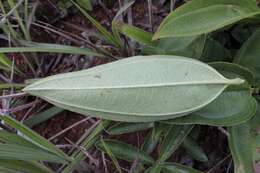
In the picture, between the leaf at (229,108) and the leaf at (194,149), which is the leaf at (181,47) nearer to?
the leaf at (229,108)

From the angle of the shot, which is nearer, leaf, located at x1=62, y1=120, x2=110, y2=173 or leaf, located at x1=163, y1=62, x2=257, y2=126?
leaf, located at x1=163, y1=62, x2=257, y2=126

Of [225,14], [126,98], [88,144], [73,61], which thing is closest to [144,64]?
[126,98]

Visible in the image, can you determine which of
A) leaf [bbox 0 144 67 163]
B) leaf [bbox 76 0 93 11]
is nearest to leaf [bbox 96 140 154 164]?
leaf [bbox 0 144 67 163]

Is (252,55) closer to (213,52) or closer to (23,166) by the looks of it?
(213,52)

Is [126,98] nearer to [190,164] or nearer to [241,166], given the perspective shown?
[241,166]

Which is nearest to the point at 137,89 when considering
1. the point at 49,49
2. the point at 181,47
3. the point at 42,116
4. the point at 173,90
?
the point at 173,90

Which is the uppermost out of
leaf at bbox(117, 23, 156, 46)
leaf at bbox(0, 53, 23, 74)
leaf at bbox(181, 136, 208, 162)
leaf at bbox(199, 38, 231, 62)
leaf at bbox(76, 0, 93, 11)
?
leaf at bbox(117, 23, 156, 46)

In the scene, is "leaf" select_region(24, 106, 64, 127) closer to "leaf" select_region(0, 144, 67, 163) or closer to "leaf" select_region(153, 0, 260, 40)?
"leaf" select_region(0, 144, 67, 163)

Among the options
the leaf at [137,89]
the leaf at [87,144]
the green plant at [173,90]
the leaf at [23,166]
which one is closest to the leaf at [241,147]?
the green plant at [173,90]
